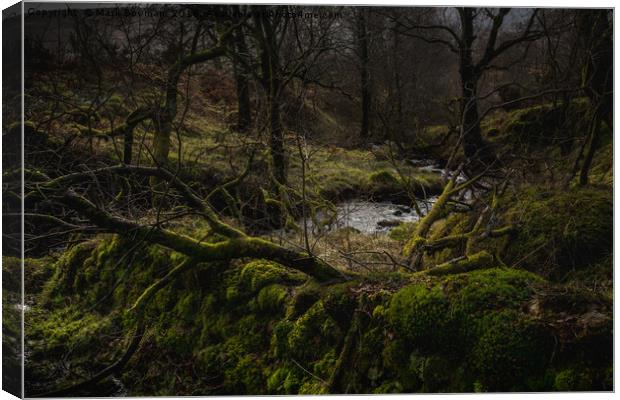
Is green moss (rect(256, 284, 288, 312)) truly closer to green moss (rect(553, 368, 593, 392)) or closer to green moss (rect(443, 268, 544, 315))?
green moss (rect(443, 268, 544, 315))

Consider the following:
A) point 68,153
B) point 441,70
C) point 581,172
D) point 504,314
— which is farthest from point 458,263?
point 68,153

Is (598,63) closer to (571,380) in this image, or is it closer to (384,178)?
(384,178)

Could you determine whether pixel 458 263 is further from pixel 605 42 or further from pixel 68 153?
pixel 68 153

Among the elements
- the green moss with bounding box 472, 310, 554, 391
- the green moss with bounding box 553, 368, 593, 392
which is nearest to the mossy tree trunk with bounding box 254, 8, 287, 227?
the green moss with bounding box 472, 310, 554, 391

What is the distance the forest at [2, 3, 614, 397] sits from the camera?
486 cm

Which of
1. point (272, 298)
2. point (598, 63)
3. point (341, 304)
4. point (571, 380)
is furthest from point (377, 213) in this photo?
point (598, 63)

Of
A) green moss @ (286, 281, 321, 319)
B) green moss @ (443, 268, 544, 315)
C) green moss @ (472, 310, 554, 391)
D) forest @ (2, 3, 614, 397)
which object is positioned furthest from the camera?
green moss @ (286, 281, 321, 319)

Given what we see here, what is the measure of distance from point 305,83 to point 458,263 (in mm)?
1969

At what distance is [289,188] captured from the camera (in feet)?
18.4

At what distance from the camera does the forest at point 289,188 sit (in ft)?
15.9

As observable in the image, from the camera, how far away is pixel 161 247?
529cm

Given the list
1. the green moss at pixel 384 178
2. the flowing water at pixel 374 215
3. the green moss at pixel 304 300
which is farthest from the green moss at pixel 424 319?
the green moss at pixel 384 178

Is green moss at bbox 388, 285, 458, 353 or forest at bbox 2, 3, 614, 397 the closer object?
green moss at bbox 388, 285, 458, 353

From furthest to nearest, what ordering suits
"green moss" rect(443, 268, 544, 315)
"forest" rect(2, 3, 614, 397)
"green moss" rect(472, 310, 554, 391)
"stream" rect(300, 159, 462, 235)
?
"stream" rect(300, 159, 462, 235)
"forest" rect(2, 3, 614, 397)
"green moss" rect(443, 268, 544, 315)
"green moss" rect(472, 310, 554, 391)
